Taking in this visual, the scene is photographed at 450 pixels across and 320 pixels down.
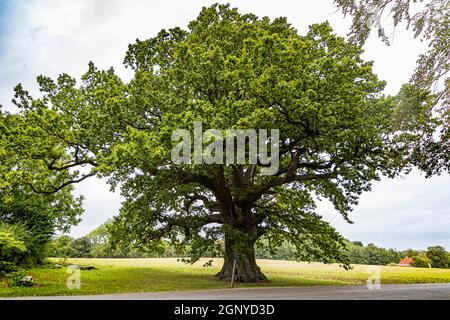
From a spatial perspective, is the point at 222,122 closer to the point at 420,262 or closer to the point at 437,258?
the point at 420,262

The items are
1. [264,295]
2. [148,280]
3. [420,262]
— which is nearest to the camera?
[264,295]

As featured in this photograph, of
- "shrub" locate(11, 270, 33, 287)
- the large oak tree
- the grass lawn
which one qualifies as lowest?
the grass lawn

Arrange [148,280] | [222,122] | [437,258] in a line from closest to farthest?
[222,122]
[148,280]
[437,258]

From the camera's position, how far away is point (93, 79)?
2120 centimetres

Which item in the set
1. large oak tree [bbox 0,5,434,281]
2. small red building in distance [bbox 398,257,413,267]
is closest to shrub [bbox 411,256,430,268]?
small red building in distance [bbox 398,257,413,267]

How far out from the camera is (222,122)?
619 inches

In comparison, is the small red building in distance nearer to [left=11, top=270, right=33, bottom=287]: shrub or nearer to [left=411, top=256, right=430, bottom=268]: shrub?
[left=411, top=256, right=430, bottom=268]: shrub

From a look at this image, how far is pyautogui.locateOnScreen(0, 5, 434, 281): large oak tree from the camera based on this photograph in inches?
622

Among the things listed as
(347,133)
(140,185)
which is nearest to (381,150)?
(347,133)

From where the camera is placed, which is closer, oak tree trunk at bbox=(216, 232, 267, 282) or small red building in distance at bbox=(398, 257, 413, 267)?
oak tree trunk at bbox=(216, 232, 267, 282)

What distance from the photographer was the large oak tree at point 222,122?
15805 millimetres

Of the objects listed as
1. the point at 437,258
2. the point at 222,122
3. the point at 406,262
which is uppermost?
the point at 222,122

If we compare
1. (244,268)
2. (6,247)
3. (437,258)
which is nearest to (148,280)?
(244,268)
